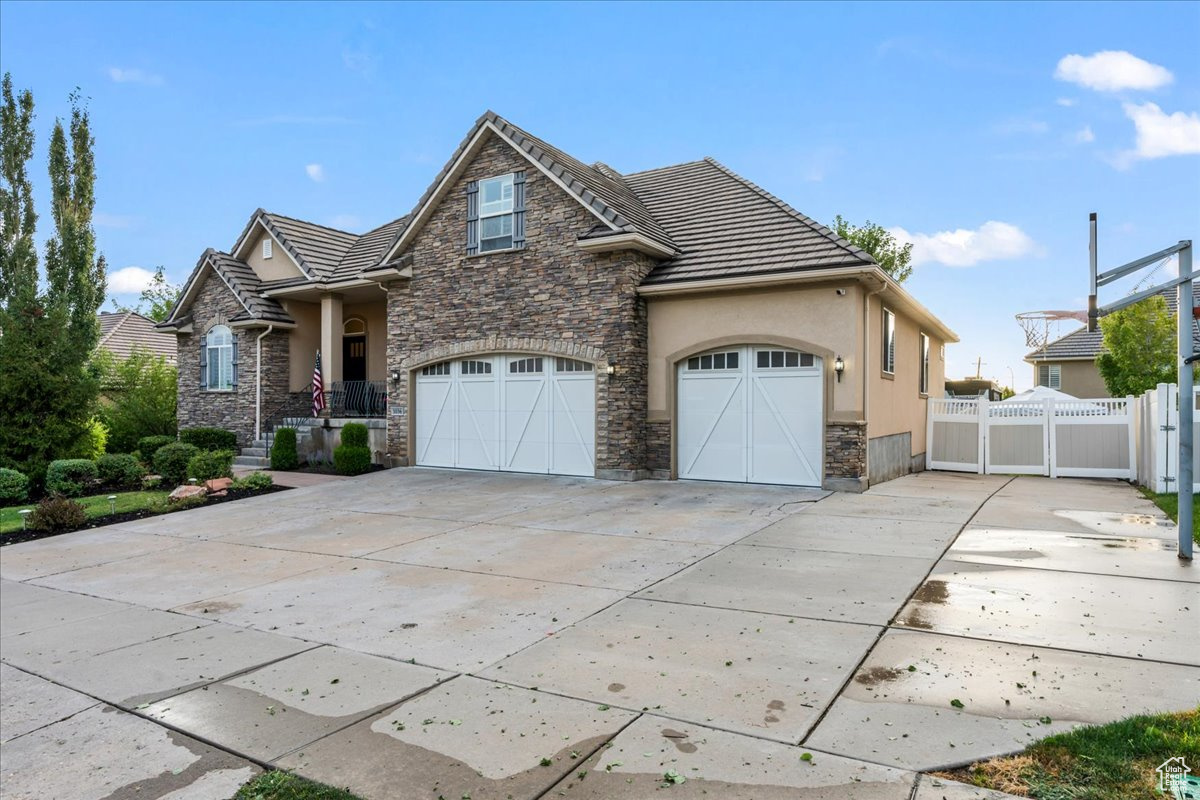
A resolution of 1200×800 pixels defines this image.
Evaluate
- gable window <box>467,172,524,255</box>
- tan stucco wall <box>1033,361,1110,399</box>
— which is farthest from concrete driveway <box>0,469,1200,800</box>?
tan stucco wall <box>1033,361,1110,399</box>

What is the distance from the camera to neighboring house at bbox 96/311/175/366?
31297 millimetres

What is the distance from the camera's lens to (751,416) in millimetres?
13578

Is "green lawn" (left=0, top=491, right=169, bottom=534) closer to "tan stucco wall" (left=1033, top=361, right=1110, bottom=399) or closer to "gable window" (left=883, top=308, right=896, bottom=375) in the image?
"gable window" (left=883, top=308, right=896, bottom=375)

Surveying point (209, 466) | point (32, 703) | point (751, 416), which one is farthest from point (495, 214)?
point (32, 703)

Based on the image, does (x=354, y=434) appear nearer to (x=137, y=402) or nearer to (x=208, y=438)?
(x=208, y=438)

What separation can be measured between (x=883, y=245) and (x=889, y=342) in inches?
805

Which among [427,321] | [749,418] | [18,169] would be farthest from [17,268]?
[749,418]

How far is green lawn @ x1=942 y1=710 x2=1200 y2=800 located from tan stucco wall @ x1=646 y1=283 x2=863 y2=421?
928cm

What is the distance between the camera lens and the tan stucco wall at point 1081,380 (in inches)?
1356

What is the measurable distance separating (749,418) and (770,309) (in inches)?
80.6

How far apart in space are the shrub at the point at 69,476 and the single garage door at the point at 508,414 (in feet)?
22.7

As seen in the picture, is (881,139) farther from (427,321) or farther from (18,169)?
(18,169)

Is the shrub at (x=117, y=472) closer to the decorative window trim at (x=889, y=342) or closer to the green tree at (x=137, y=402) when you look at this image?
the green tree at (x=137, y=402)

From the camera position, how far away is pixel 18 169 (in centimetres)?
2188
